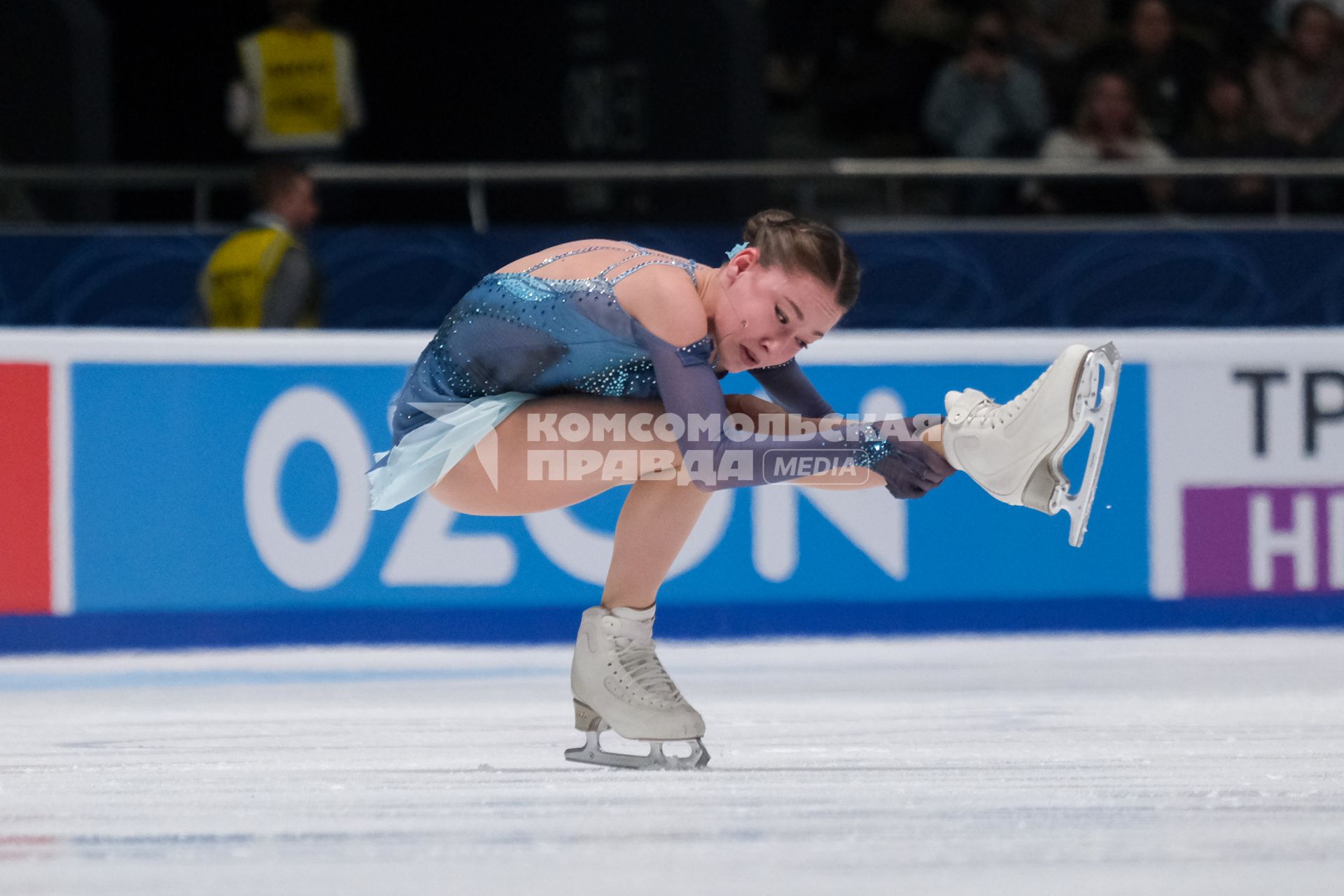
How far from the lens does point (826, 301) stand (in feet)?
7.66

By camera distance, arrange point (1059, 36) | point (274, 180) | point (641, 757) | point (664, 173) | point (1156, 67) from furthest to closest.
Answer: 1. point (1059, 36)
2. point (1156, 67)
3. point (664, 173)
4. point (274, 180)
5. point (641, 757)

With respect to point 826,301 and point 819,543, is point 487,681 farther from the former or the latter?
point 826,301

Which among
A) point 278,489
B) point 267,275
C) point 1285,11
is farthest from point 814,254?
point 1285,11

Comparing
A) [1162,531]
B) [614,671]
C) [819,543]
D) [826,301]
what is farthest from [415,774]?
[1162,531]

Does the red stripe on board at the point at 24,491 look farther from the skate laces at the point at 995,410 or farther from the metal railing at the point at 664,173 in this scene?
the skate laces at the point at 995,410

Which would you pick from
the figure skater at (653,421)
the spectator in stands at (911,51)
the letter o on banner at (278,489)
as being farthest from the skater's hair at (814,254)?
the spectator in stands at (911,51)

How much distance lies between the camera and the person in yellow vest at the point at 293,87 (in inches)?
230

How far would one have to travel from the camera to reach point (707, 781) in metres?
2.34

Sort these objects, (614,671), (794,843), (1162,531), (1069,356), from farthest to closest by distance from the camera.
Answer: (1162,531) → (614,671) → (1069,356) → (794,843)

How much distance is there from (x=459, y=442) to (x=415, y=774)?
1.66 feet

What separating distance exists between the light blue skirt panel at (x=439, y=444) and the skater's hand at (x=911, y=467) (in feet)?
1.93

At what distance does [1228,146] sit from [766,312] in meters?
4.36

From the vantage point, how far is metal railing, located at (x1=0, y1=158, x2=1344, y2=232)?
17.8 ft

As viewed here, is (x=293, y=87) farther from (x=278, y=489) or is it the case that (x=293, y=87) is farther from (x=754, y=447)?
(x=754, y=447)
